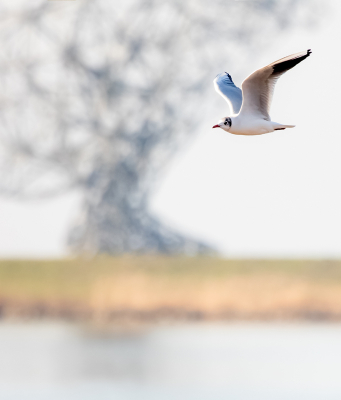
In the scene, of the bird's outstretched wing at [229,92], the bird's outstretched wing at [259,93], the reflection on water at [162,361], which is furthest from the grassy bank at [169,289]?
the bird's outstretched wing at [259,93]

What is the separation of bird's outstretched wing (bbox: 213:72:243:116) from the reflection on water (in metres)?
7.70

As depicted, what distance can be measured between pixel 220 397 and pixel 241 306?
370 cm

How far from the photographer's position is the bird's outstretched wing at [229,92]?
6.50 meters

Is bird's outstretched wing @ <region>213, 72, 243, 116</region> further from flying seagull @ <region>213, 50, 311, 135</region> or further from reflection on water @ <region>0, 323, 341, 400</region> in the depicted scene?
reflection on water @ <region>0, 323, 341, 400</region>

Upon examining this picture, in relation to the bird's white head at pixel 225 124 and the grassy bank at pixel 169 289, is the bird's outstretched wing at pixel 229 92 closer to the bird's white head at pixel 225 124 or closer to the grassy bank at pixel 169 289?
the bird's white head at pixel 225 124

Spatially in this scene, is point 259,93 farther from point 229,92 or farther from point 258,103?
point 229,92

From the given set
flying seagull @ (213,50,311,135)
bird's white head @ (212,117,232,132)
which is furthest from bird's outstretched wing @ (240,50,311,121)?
bird's white head @ (212,117,232,132)

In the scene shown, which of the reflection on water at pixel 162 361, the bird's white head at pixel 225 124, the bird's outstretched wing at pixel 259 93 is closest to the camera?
the bird's white head at pixel 225 124

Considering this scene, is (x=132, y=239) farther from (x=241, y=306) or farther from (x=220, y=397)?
(x=220, y=397)

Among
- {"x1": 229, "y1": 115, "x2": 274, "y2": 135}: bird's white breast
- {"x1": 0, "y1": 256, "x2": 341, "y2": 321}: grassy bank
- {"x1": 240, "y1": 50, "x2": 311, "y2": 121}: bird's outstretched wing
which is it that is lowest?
{"x1": 229, "y1": 115, "x2": 274, "y2": 135}: bird's white breast

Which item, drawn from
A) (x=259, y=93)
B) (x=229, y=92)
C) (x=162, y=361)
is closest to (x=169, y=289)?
(x=162, y=361)

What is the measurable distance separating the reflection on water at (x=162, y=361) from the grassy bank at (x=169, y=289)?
341 mm

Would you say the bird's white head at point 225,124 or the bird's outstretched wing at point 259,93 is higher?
the bird's outstretched wing at point 259,93

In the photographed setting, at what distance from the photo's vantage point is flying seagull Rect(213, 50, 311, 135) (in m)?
5.60
